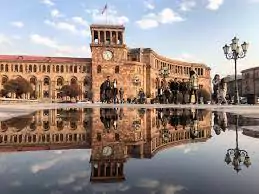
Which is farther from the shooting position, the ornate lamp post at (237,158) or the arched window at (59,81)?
the arched window at (59,81)

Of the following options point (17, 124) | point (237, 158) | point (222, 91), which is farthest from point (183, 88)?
point (237, 158)

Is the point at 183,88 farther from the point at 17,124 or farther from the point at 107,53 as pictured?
the point at 107,53

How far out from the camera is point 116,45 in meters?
84.5

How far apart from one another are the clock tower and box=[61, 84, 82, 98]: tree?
10.7 m

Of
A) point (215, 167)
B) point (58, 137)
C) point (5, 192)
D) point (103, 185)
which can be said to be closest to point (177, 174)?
point (215, 167)

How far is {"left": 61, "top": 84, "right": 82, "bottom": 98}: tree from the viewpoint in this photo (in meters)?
92.7

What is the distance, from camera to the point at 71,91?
9281cm

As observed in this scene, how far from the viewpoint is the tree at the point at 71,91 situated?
92.7 meters

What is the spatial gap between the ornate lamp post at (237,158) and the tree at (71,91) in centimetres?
8686

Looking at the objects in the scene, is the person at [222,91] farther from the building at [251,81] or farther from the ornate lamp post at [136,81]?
the building at [251,81]

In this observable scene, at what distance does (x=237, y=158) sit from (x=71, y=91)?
88013 millimetres

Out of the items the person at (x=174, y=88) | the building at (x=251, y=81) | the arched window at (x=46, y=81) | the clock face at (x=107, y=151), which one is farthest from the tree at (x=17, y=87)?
the clock face at (x=107, y=151)

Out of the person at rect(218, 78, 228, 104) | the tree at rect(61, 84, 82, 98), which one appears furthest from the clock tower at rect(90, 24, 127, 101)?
the person at rect(218, 78, 228, 104)

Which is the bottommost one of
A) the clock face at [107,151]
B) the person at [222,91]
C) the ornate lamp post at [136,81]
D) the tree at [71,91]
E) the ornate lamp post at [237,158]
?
the ornate lamp post at [237,158]
